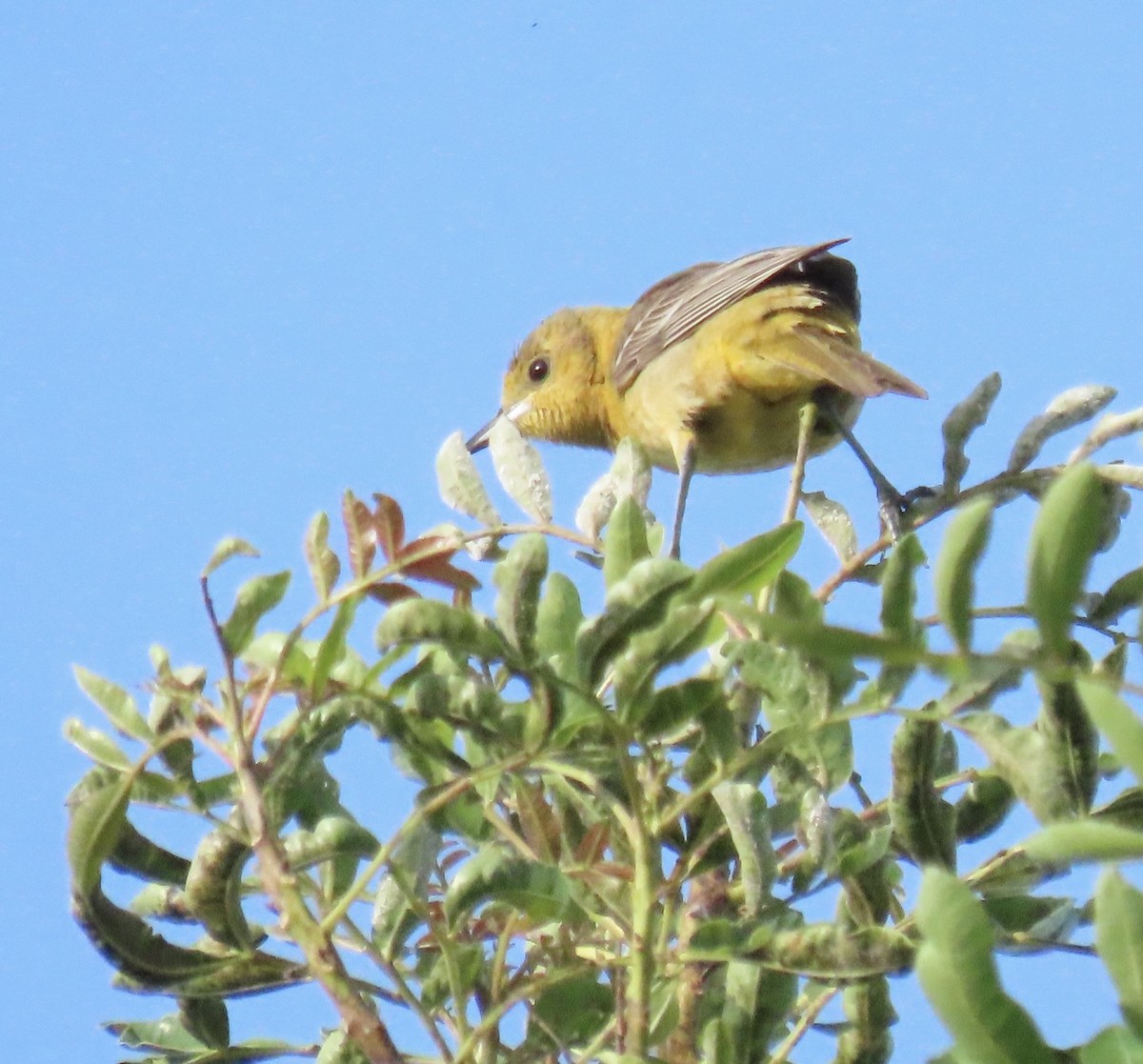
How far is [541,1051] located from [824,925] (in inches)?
17.3

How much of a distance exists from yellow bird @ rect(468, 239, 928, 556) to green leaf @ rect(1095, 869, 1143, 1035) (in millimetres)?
2881

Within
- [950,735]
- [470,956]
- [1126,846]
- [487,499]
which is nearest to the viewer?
[1126,846]

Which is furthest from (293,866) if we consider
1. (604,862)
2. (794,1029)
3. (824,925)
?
(794,1029)

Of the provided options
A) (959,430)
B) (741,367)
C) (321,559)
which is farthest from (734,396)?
(321,559)

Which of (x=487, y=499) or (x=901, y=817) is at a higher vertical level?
(x=487, y=499)

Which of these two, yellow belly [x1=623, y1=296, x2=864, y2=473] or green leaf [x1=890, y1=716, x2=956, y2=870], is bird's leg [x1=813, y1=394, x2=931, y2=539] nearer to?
yellow belly [x1=623, y1=296, x2=864, y2=473]

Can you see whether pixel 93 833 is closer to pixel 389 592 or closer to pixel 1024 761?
pixel 389 592

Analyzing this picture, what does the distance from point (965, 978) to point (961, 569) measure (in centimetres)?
23

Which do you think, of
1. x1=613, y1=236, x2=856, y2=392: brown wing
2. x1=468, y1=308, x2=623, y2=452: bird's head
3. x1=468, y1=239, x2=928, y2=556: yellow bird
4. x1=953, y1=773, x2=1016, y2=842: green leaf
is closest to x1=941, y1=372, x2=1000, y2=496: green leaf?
x1=953, y1=773, x2=1016, y2=842: green leaf

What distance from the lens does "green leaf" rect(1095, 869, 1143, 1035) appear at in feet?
3.04

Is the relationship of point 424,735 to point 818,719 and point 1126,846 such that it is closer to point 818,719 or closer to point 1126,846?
point 818,719

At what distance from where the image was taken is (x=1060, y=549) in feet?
2.82

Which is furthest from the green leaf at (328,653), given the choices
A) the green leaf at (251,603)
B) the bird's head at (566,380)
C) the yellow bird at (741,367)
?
the bird's head at (566,380)

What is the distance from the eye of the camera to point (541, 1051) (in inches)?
68.4
